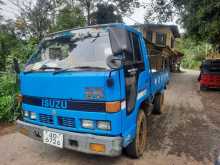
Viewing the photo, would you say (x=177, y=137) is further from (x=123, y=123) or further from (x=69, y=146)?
(x=69, y=146)

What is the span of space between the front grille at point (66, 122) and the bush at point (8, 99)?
320cm

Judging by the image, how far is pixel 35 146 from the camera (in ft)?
14.4

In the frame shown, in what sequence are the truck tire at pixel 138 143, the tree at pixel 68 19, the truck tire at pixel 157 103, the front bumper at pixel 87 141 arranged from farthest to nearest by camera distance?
the tree at pixel 68 19 < the truck tire at pixel 157 103 < the truck tire at pixel 138 143 < the front bumper at pixel 87 141

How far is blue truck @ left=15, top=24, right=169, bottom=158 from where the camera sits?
9.27 ft

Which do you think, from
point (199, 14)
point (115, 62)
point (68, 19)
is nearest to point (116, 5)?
point (68, 19)

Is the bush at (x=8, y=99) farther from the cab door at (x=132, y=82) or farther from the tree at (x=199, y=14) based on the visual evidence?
the tree at (x=199, y=14)

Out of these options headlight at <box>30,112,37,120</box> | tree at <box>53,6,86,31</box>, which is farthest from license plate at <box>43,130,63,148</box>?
tree at <box>53,6,86,31</box>

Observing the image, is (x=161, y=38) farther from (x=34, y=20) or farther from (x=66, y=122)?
(x=66, y=122)

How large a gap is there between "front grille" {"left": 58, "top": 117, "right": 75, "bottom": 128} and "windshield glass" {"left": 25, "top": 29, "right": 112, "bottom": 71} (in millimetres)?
778

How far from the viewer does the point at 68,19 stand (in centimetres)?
1473

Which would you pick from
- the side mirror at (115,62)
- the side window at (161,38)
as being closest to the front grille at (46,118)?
the side mirror at (115,62)

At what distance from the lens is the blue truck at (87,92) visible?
2824 mm

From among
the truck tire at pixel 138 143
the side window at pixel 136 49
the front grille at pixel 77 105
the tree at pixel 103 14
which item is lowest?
the truck tire at pixel 138 143

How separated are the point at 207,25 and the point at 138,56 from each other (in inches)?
293
